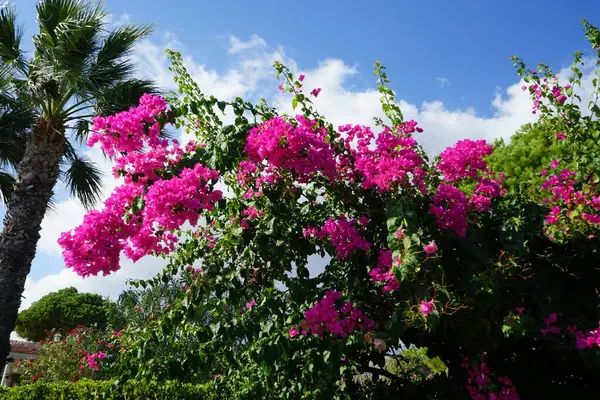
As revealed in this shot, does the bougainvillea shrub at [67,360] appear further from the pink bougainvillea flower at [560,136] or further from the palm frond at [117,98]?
the pink bougainvillea flower at [560,136]

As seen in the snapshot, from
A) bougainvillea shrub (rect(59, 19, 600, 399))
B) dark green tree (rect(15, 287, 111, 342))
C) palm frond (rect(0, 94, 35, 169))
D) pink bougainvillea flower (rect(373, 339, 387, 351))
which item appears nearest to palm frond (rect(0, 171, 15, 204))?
palm frond (rect(0, 94, 35, 169))

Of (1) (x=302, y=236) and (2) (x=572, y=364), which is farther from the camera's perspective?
(2) (x=572, y=364)

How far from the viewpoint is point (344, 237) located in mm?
3434

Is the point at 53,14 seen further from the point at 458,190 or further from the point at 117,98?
the point at 458,190

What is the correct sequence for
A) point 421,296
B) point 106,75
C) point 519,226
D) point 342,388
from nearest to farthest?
point 421,296 → point 519,226 → point 342,388 → point 106,75

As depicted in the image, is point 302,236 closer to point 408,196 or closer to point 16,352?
point 408,196

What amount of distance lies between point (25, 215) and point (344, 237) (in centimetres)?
627

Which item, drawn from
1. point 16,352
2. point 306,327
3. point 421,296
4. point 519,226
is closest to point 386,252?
point 421,296

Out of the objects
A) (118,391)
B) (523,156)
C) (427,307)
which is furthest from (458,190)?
(523,156)

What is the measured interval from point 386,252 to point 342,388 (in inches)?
58.5

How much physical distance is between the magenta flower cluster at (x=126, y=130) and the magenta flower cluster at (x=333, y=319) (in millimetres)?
1565

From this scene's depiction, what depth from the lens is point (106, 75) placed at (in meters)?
8.34

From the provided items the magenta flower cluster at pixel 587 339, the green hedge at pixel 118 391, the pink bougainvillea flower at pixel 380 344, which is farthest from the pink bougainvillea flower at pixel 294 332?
the green hedge at pixel 118 391

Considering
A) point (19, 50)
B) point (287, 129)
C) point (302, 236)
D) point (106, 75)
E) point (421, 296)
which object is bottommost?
point (421, 296)
